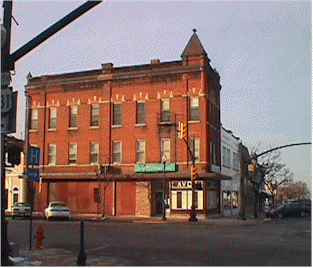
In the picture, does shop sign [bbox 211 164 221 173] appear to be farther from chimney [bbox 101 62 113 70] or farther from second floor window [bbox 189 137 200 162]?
chimney [bbox 101 62 113 70]

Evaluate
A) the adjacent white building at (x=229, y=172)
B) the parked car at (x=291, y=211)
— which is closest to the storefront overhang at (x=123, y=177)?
the adjacent white building at (x=229, y=172)

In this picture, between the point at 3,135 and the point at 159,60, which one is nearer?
the point at 3,135

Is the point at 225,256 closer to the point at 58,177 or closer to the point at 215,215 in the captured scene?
the point at 215,215

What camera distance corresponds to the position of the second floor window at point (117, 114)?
44.3 meters

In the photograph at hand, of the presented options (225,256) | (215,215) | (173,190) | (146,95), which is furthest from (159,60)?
(225,256)

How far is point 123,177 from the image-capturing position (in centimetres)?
4259


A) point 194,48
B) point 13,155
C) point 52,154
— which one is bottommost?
point 13,155

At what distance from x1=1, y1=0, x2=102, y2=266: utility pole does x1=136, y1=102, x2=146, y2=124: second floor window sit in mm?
31777

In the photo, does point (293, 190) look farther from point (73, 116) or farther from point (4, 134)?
point (4, 134)

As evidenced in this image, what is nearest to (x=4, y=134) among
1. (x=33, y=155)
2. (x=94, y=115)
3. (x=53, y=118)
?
(x=33, y=155)

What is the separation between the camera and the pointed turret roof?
4206cm

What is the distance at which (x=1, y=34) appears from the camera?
36.2 feet

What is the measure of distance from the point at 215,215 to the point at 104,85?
15600mm

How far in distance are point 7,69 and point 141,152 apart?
31.9 m
